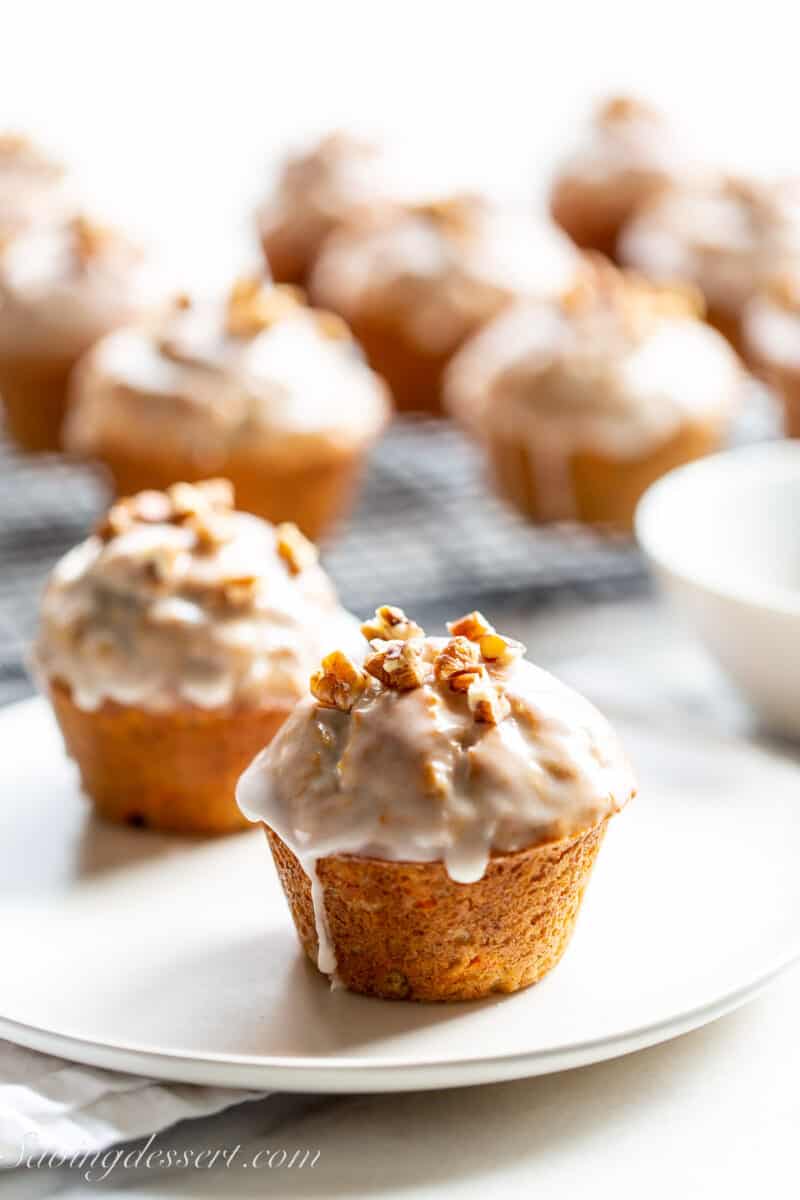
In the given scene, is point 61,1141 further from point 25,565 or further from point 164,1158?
point 25,565

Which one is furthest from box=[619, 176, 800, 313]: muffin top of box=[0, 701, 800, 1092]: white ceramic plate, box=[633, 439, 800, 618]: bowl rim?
box=[0, 701, 800, 1092]: white ceramic plate

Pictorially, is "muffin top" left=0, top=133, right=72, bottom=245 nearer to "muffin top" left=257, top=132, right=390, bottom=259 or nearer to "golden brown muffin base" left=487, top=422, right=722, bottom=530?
"muffin top" left=257, top=132, right=390, bottom=259

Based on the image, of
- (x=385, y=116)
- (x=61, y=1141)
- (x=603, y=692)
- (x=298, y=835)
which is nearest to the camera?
(x=61, y=1141)

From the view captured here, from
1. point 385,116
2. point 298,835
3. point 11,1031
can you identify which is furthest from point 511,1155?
point 385,116

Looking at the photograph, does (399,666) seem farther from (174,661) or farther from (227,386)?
(227,386)

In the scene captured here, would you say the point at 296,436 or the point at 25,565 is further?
the point at 25,565

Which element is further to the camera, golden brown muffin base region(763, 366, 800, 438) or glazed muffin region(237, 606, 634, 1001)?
golden brown muffin base region(763, 366, 800, 438)

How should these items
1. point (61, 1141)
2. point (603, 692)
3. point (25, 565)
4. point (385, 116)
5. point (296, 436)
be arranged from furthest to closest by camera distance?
point (385, 116) → point (25, 565) → point (296, 436) → point (603, 692) → point (61, 1141)

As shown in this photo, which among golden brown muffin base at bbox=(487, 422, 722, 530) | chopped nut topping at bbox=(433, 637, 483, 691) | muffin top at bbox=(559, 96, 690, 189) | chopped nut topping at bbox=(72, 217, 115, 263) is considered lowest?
golden brown muffin base at bbox=(487, 422, 722, 530)
